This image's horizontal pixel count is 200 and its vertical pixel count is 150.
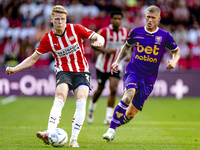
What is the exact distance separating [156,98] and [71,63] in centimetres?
973

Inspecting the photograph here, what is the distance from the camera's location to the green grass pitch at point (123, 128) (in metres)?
5.64

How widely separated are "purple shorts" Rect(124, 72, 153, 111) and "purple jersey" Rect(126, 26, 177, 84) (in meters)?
0.08

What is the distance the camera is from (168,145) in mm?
5656

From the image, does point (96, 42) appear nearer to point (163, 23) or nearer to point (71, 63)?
point (71, 63)

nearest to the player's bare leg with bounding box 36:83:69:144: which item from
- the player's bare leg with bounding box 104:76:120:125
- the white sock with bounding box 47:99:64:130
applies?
the white sock with bounding box 47:99:64:130

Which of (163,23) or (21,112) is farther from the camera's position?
(163,23)

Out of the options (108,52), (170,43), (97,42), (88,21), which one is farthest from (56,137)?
(88,21)

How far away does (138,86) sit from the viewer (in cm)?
611

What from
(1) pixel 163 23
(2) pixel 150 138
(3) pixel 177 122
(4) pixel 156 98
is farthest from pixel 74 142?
(1) pixel 163 23

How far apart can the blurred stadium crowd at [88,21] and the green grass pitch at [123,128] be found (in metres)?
3.02

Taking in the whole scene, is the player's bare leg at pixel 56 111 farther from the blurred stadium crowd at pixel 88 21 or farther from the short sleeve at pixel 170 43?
the blurred stadium crowd at pixel 88 21

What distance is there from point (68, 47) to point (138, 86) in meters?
1.37

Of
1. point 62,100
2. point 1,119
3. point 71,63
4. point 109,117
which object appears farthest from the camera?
point 1,119

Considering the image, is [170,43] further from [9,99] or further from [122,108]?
[9,99]
